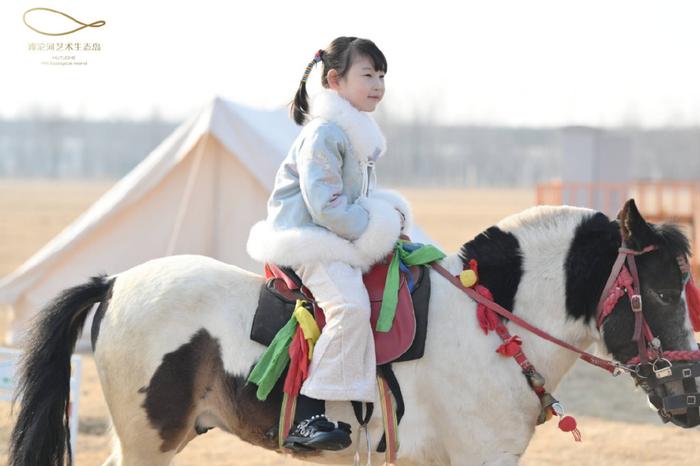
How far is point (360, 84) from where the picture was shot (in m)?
3.72

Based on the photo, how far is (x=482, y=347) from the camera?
3582mm

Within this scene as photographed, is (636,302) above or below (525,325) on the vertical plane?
above

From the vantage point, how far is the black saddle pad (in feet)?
11.8

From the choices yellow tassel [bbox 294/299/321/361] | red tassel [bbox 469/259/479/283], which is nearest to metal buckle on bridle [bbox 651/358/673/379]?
red tassel [bbox 469/259/479/283]

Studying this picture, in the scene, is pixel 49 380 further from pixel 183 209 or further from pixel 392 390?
pixel 183 209

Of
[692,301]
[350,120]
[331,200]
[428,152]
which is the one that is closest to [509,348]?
[692,301]

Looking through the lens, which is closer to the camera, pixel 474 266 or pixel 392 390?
pixel 392 390

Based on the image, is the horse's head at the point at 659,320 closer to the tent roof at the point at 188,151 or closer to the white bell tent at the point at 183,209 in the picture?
the white bell tent at the point at 183,209

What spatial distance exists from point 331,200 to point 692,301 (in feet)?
4.80

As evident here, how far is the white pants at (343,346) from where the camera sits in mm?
3504

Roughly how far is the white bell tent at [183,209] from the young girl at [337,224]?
5.65m

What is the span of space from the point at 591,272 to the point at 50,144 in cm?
10981

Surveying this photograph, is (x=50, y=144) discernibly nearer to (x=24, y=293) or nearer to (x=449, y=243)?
(x=449, y=243)

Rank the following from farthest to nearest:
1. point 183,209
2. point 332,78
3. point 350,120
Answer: point 183,209 → point 332,78 → point 350,120
